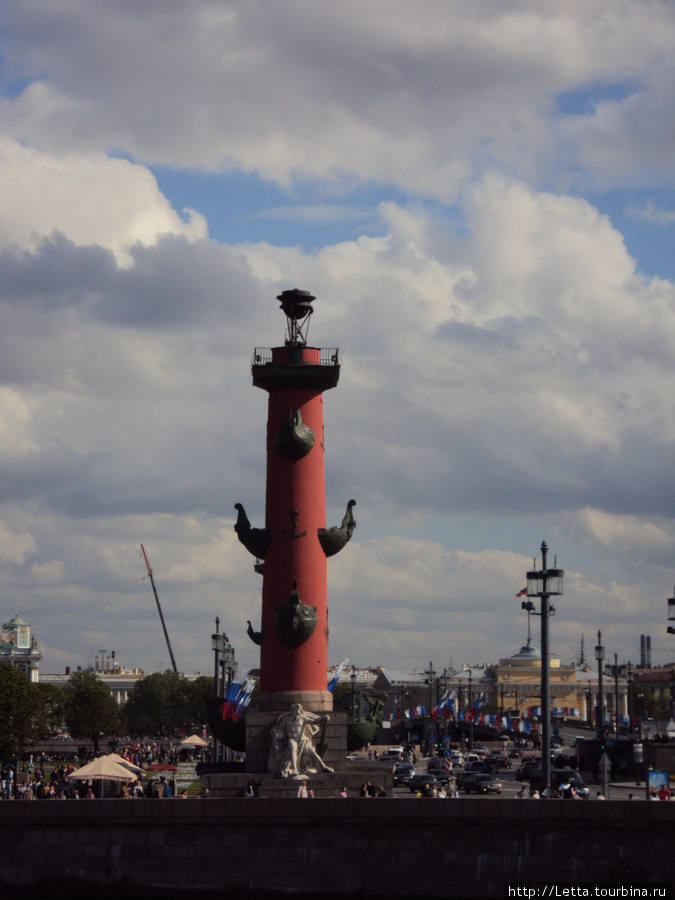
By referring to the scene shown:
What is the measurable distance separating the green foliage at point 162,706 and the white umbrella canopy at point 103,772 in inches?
4680

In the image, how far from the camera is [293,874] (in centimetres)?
3212

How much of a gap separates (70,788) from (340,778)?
11106mm

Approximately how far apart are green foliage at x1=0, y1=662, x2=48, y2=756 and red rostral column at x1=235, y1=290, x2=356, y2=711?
138ft

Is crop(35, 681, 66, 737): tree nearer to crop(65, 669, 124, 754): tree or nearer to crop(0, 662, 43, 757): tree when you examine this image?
crop(0, 662, 43, 757): tree

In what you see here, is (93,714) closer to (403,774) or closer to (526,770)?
(403,774)

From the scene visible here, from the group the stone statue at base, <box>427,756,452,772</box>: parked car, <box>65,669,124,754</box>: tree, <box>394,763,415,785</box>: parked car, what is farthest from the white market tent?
<box>65,669,124,754</box>: tree

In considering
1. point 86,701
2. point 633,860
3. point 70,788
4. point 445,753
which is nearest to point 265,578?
point 70,788

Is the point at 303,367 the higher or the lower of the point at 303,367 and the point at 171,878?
the higher

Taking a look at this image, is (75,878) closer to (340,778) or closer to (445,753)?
(340,778)

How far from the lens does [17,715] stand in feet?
260

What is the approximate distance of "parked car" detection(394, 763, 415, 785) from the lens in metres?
57.2

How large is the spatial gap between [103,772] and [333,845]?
8819 millimetres

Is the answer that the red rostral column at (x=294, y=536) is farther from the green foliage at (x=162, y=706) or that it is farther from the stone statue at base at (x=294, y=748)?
the green foliage at (x=162, y=706)

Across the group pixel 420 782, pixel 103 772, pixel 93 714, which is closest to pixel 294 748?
pixel 103 772
